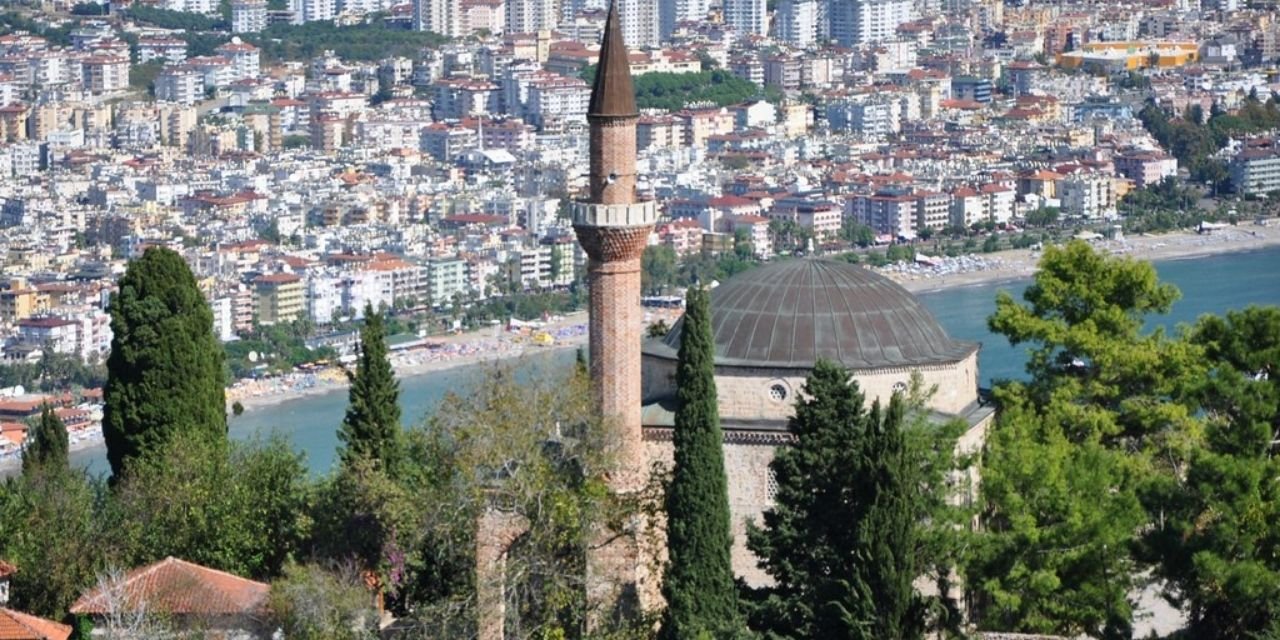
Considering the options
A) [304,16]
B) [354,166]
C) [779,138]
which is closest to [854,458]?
[354,166]

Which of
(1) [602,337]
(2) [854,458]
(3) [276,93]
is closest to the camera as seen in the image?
(2) [854,458]

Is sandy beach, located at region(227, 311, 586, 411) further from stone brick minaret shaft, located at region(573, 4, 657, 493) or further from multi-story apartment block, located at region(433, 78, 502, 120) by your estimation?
multi-story apartment block, located at region(433, 78, 502, 120)

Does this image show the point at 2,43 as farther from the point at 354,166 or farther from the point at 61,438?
the point at 61,438

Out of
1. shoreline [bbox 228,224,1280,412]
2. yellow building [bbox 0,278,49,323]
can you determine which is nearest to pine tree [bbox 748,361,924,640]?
shoreline [bbox 228,224,1280,412]

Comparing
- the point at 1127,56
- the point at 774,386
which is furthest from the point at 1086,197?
the point at 774,386

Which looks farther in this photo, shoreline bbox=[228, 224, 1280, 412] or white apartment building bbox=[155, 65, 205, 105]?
white apartment building bbox=[155, 65, 205, 105]

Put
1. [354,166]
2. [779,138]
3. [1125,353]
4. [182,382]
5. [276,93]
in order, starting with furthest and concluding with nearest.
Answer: [276,93], [779,138], [354,166], [182,382], [1125,353]
